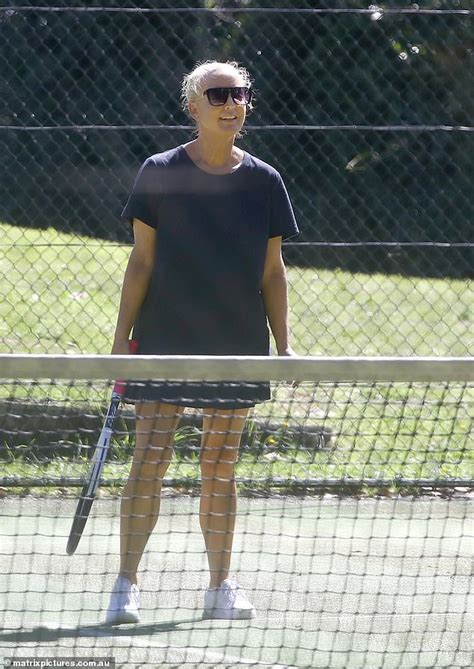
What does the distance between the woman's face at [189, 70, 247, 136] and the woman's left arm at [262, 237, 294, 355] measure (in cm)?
41

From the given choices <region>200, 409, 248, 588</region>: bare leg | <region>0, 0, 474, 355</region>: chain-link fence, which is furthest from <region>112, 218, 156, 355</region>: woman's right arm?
<region>0, 0, 474, 355</region>: chain-link fence

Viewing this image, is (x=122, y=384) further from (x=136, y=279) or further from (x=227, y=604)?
(x=227, y=604)

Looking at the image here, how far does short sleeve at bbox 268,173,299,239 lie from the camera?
4.23 meters

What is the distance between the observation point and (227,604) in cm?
416

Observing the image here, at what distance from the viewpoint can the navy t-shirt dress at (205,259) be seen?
4105 mm

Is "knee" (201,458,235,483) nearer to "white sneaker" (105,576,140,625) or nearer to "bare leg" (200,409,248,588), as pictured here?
"bare leg" (200,409,248,588)

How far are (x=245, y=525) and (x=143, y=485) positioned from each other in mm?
1286

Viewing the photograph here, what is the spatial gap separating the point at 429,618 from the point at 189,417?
2347mm

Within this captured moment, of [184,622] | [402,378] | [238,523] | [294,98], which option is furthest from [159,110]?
[402,378]

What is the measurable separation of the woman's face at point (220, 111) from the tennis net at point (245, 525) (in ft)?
2.77

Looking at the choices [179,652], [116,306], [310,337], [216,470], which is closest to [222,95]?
[216,470]

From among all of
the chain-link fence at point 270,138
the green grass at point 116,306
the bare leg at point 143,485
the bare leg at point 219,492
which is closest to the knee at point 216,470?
the bare leg at point 219,492

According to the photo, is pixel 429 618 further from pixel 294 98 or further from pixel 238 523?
pixel 294 98

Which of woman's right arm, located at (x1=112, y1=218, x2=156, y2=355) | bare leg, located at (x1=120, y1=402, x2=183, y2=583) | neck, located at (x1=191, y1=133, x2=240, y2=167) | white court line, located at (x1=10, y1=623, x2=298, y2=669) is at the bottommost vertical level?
white court line, located at (x1=10, y1=623, x2=298, y2=669)
